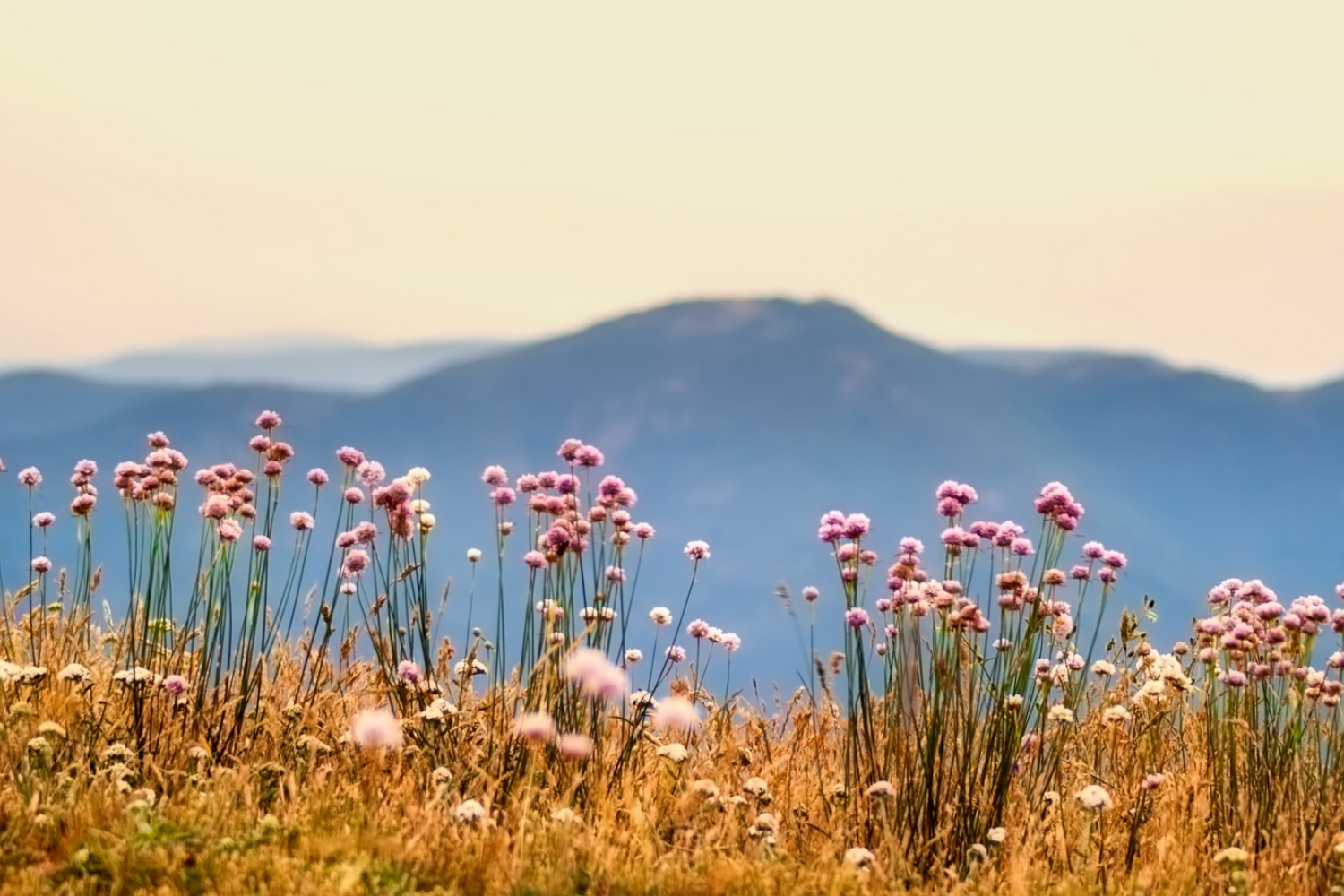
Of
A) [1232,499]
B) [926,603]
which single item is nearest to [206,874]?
[926,603]

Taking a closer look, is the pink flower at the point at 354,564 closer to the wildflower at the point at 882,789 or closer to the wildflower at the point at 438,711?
the wildflower at the point at 438,711

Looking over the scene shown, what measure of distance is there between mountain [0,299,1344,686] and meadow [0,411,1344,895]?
121097 mm

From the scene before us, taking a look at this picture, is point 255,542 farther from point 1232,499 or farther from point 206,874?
point 1232,499

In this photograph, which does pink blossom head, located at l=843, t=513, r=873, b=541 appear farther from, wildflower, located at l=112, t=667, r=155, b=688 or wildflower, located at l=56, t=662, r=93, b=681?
wildflower, located at l=56, t=662, r=93, b=681

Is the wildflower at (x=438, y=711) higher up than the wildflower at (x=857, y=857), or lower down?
higher up

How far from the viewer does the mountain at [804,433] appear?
135125 mm

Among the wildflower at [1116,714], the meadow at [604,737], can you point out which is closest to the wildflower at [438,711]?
the meadow at [604,737]

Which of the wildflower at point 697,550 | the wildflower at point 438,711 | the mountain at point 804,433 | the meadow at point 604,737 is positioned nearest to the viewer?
the meadow at point 604,737

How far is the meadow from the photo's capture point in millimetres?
3625

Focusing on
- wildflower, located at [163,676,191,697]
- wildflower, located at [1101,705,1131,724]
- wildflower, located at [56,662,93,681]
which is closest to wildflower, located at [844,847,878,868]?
wildflower, located at [1101,705,1131,724]

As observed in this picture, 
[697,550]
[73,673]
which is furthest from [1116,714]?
[73,673]

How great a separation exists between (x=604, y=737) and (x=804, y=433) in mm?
147496

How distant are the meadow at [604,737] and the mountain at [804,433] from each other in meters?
121

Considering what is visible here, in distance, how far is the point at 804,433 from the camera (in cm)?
15125
